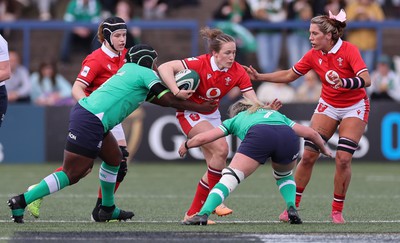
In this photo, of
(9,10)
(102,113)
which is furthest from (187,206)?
(9,10)

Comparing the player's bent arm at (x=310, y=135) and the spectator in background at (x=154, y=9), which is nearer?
the player's bent arm at (x=310, y=135)

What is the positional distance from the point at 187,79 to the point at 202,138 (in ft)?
2.72

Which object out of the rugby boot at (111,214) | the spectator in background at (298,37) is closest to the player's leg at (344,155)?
the rugby boot at (111,214)

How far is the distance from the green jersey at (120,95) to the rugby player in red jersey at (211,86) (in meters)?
0.45

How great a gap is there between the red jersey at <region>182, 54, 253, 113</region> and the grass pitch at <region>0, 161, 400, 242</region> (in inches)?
50.4

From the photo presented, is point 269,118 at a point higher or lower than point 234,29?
higher

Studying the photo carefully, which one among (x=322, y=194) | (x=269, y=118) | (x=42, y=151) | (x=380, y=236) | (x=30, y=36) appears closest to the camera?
(x=380, y=236)

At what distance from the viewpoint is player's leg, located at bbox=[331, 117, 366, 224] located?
1047 centimetres

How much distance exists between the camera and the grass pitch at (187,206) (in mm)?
8773

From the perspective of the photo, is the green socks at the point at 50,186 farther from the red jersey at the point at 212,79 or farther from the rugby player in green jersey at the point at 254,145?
the red jersey at the point at 212,79

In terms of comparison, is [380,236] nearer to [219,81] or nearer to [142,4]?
[219,81]

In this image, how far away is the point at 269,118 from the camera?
9.77 meters

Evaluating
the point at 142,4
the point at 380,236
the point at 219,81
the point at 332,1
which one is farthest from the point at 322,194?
the point at 142,4

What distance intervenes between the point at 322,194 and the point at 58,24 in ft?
25.1
